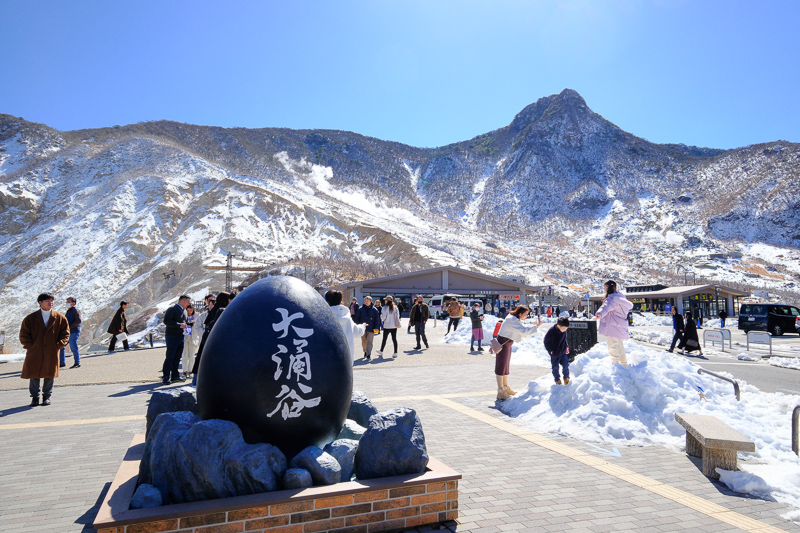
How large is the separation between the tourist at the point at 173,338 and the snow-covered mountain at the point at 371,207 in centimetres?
3000

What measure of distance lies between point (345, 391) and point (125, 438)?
12.2 feet

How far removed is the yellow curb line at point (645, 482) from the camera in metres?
3.74

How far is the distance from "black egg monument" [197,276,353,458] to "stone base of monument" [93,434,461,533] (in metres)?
0.55

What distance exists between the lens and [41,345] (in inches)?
313

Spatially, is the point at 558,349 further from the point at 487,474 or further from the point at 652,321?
the point at 652,321

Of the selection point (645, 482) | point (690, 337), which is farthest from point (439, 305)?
point (645, 482)

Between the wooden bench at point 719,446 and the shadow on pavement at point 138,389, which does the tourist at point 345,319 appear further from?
the shadow on pavement at point 138,389

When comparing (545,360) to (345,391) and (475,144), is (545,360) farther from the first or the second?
(475,144)

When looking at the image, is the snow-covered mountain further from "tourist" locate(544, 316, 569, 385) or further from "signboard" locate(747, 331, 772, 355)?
"signboard" locate(747, 331, 772, 355)

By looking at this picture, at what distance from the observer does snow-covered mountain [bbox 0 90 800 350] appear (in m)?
58.7

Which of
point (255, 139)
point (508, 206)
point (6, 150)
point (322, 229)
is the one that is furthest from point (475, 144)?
point (6, 150)

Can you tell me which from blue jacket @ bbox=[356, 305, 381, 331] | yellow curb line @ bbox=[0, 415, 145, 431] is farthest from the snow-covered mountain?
yellow curb line @ bbox=[0, 415, 145, 431]

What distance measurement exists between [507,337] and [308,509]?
544 cm

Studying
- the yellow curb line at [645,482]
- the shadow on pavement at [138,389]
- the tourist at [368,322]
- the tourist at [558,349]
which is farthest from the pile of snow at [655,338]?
the shadow on pavement at [138,389]
